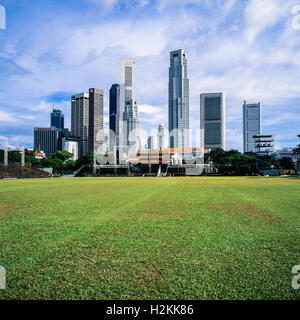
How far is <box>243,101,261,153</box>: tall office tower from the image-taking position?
17512 centimetres

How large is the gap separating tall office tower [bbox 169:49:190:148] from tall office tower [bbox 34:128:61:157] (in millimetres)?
85447

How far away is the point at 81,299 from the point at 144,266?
2.83 feet

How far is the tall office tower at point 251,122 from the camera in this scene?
17512 cm

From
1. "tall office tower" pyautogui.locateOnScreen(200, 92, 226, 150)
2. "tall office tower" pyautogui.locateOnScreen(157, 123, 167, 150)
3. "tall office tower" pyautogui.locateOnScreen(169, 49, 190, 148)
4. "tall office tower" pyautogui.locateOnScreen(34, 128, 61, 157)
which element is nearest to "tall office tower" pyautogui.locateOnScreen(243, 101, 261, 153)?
"tall office tower" pyautogui.locateOnScreen(169, 49, 190, 148)

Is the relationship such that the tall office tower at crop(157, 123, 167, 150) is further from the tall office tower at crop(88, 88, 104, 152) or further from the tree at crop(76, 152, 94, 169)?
the tall office tower at crop(88, 88, 104, 152)

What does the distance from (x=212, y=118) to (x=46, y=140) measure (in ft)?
365

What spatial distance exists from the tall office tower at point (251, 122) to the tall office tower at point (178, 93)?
4407 cm

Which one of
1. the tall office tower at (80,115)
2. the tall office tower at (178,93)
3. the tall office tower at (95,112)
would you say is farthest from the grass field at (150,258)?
the tall office tower at (178,93)

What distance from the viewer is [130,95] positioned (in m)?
159

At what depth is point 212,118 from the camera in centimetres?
13262

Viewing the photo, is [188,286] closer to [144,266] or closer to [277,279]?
[144,266]

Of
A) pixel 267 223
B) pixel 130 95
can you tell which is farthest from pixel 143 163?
pixel 130 95

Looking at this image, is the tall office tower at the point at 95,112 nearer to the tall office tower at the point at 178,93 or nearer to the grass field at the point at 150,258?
the tall office tower at the point at 178,93

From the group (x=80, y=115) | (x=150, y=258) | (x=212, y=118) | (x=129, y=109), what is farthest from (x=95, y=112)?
(x=150, y=258)
